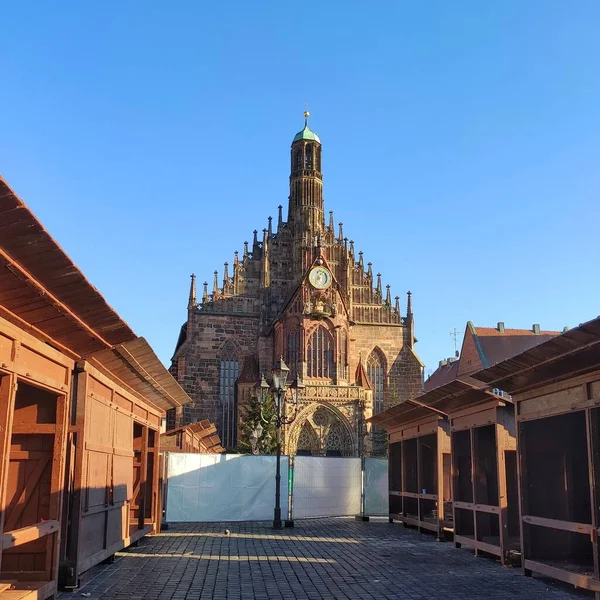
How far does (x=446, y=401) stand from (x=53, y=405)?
8826 millimetres

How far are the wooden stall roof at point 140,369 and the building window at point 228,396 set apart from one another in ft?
101

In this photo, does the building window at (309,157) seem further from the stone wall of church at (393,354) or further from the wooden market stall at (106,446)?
the wooden market stall at (106,446)

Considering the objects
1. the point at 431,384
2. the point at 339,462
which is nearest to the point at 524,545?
the point at 339,462

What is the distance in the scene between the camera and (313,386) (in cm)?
4562

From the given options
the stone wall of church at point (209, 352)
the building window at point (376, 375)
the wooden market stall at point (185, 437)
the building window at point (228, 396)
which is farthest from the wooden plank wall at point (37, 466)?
the building window at point (376, 375)

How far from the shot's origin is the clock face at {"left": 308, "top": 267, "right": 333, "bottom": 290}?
47.9 metres

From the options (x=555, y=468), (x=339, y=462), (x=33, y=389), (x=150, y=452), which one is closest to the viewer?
(x=33, y=389)

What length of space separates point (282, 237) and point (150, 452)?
3612 cm

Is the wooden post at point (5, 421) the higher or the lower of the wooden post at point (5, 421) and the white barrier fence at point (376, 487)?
the higher

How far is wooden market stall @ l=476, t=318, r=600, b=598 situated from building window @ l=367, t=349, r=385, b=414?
38.0 metres

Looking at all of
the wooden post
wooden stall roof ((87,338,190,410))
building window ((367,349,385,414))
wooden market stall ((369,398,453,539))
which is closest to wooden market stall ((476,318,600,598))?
wooden market stall ((369,398,453,539))

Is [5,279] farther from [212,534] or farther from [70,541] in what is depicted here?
[212,534]

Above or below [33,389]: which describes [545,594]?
below

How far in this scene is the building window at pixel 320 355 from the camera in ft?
154
